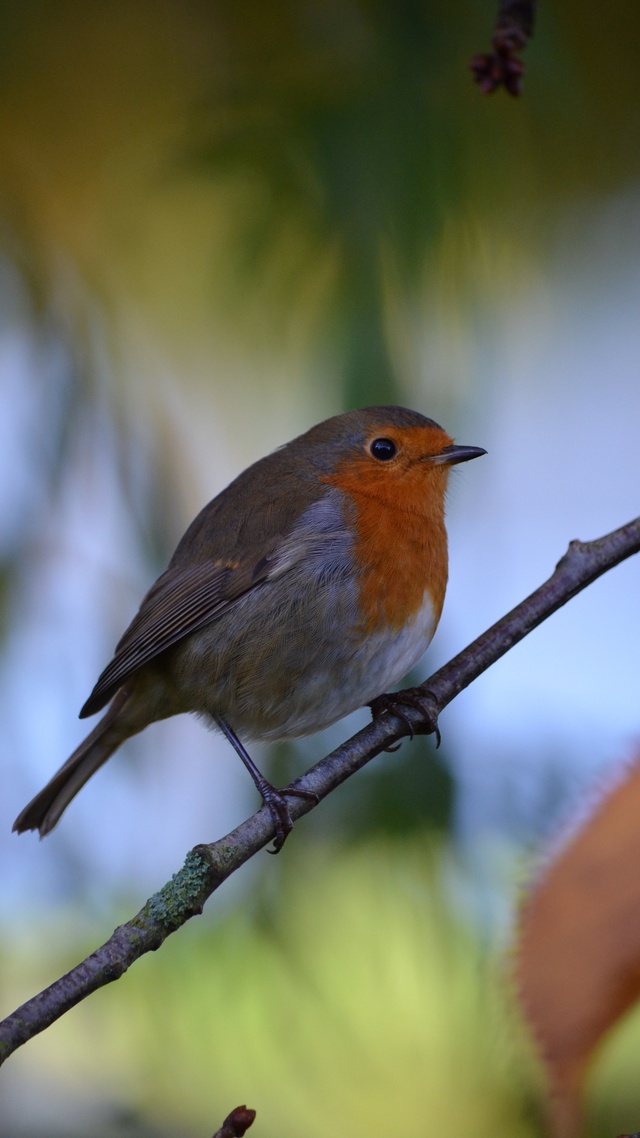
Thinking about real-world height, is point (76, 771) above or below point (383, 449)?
below

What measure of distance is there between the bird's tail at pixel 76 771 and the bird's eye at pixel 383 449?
36.1 inches

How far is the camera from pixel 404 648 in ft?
8.23

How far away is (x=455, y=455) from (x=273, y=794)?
0.90 m

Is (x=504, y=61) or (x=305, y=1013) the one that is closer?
(x=504, y=61)

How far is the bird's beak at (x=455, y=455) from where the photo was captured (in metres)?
2.52

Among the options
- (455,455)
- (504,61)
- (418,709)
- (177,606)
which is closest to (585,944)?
(504,61)

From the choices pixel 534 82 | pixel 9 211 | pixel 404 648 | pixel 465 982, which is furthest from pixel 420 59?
pixel 465 982

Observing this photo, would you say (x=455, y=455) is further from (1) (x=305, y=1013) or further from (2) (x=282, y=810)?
(1) (x=305, y=1013)

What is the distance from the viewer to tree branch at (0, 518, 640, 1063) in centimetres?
167

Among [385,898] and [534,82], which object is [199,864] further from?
[534,82]

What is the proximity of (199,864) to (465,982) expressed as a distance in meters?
0.55

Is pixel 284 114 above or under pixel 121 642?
above

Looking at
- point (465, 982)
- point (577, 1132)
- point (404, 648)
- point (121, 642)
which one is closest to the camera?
point (577, 1132)

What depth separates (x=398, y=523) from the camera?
2682 mm
